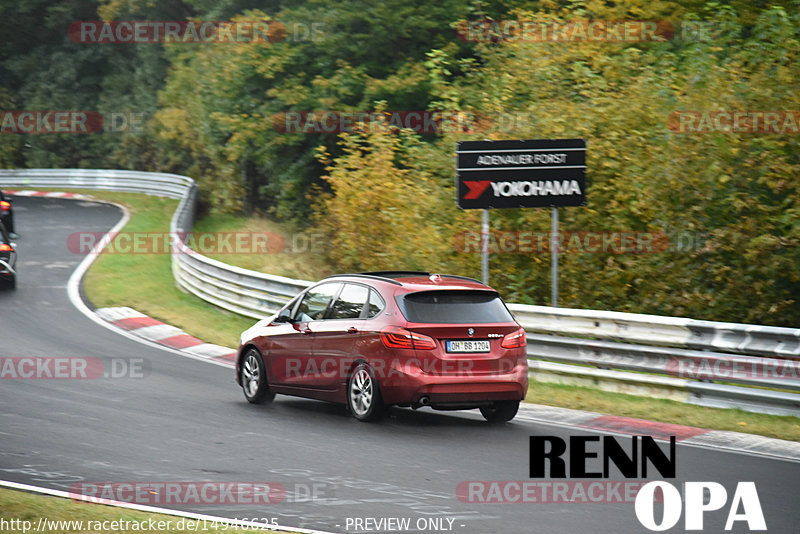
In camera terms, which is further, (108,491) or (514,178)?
(514,178)

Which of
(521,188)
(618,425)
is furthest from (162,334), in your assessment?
(618,425)

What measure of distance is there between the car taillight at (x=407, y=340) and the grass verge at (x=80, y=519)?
3925 millimetres

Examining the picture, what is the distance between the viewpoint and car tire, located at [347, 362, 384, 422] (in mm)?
10656

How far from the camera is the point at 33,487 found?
25.3ft

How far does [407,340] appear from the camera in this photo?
1043 centimetres

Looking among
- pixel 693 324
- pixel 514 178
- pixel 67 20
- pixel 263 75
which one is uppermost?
pixel 67 20

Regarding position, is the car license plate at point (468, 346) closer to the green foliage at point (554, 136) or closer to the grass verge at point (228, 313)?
the grass verge at point (228, 313)

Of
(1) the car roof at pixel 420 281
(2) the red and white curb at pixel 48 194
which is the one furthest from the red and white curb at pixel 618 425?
(2) the red and white curb at pixel 48 194

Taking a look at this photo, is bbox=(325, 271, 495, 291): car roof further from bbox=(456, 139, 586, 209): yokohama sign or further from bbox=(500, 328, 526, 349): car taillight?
bbox=(456, 139, 586, 209): yokohama sign

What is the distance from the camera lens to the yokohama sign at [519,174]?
15492 millimetres

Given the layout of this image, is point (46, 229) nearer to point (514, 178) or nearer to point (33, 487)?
point (514, 178)

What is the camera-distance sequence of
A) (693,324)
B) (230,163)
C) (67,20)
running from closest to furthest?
(693,324)
(230,163)
(67,20)

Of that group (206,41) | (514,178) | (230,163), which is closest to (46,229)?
(230,163)

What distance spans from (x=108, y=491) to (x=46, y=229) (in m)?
28.1
